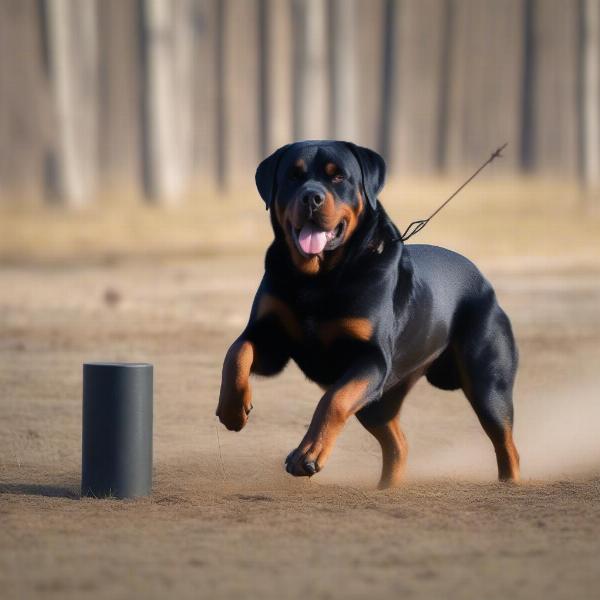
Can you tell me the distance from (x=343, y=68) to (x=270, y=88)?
1168mm

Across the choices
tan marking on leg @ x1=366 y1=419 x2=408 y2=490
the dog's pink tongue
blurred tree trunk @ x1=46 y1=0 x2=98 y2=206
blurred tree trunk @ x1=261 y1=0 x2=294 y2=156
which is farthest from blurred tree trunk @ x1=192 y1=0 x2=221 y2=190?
the dog's pink tongue

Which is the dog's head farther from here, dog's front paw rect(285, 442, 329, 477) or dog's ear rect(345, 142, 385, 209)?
dog's front paw rect(285, 442, 329, 477)

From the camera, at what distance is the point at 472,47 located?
21938mm

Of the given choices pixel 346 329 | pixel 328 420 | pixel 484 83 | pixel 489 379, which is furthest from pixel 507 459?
pixel 484 83

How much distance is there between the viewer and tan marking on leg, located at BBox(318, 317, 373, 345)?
20.2 feet

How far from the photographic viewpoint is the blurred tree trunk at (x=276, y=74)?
2097cm

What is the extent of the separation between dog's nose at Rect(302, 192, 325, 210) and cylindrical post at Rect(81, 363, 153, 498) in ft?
3.56

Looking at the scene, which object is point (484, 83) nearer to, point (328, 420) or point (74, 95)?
point (74, 95)

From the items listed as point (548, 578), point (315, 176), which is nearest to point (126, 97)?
point (315, 176)

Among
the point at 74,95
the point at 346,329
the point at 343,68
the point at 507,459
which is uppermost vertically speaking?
the point at 343,68

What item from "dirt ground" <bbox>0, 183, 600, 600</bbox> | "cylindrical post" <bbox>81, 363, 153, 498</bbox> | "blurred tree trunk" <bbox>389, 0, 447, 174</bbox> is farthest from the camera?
"blurred tree trunk" <bbox>389, 0, 447, 174</bbox>

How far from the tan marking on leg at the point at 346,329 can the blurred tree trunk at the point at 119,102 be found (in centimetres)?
1452

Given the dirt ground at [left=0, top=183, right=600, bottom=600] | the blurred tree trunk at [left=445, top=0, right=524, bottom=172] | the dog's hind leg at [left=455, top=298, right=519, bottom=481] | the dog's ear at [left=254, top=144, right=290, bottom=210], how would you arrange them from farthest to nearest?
the blurred tree trunk at [left=445, top=0, right=524, bottom=172] → the dog's hind leg at [left=455, top=298, right=519, bottom=481] → the dog's ear at [left=254, top=144, right=290, bottom=210] → the dirt ground at [left=0, top=183, right=600, bottom=600]

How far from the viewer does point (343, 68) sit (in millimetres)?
21359
